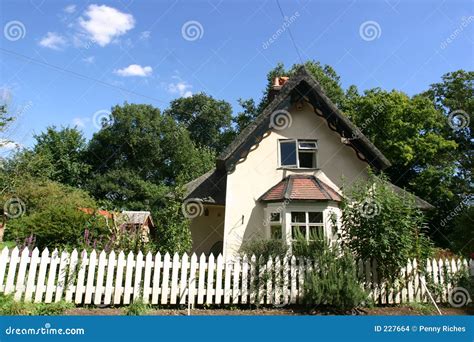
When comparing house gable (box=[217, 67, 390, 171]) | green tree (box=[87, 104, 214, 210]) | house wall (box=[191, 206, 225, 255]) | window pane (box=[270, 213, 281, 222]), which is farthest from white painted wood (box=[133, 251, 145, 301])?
green tree (box=[87, 104, 214, 210])

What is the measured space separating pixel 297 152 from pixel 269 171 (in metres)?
1.40

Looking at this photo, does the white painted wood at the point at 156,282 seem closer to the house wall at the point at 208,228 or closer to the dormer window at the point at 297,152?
the house wall at the point at 208,228

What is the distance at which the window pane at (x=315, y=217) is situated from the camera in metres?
11.6

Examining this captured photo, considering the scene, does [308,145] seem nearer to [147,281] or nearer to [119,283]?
[147,281]

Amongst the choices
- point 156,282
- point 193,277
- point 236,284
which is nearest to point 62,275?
point 156,282

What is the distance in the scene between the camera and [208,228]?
14680 mm

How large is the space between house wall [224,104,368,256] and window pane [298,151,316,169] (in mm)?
287

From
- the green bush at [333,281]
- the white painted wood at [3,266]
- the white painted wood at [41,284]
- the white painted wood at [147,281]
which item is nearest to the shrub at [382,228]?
the green bush at [333,281]

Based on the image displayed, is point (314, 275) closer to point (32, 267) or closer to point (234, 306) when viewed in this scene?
point (234, 306)

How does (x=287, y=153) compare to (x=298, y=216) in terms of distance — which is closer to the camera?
(x=298, y=216)

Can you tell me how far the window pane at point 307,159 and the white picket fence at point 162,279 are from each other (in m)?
5.36

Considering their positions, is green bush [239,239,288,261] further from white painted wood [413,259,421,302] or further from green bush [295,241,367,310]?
white painted wood [413,259,421,302]

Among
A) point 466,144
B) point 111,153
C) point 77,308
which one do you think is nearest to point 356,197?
point 77,308

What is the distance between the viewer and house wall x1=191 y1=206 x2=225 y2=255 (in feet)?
47.6
